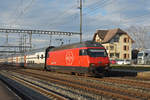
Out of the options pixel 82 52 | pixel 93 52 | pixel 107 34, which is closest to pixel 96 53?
pixel 93 52

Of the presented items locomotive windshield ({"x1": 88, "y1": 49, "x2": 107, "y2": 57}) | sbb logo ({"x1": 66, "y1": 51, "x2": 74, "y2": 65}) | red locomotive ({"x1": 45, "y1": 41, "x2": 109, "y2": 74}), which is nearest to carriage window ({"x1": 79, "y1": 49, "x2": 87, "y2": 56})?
red locomotive ({"x1": 45, "y1": 41, "x2": 109, "y2": 74})

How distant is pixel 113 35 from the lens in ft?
234

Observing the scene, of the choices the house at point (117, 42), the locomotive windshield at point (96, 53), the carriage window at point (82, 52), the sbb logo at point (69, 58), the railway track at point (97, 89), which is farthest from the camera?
the house at point (117, 42)

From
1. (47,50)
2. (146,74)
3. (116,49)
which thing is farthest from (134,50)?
(146,74)

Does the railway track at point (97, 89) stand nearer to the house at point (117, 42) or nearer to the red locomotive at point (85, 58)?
the red locomotive at point (85, 58)

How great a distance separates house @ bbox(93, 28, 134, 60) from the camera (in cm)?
7086

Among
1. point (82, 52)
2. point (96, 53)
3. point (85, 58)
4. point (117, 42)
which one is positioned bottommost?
point (85, 58)

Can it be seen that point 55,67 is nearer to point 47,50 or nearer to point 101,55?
point 47,50

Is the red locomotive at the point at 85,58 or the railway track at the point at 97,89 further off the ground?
the red locomotive at the point at 85,58

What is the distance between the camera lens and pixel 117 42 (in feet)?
239

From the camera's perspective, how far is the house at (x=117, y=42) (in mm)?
70856

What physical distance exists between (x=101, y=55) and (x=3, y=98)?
11153 millimetres

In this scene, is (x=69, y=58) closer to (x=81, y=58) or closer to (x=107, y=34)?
(x=81, y=58)

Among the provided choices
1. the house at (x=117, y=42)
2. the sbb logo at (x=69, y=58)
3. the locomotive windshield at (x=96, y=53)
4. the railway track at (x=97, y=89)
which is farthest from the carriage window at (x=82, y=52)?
the house at (x=117, y=42)
